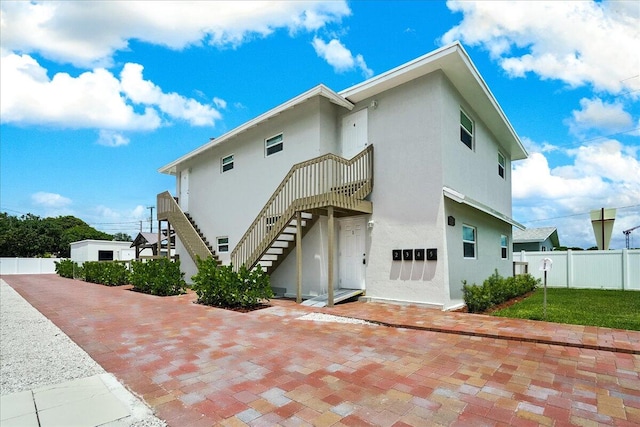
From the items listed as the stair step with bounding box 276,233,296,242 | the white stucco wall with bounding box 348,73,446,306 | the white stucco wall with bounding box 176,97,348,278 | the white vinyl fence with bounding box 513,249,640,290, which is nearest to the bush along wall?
the white stucco wall with bounding box 348,73,446,306

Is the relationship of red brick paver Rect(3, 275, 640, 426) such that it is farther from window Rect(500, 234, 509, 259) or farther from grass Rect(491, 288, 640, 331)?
window Rect(500, 234, 509, 259)

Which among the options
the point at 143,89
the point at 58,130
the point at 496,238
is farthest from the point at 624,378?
the point at 58,130

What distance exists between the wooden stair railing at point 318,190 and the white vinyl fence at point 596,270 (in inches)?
371

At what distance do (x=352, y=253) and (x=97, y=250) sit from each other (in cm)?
2501

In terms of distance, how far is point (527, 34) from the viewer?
33.2ft

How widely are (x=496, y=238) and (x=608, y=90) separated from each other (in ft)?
21.9

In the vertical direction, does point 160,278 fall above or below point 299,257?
below

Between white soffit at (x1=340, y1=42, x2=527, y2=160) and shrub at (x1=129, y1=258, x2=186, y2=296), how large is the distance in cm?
833

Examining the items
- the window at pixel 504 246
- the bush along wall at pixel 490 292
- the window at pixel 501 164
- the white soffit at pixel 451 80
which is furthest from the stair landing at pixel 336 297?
the window at pixel 501 164

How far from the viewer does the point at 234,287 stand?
8750 mm

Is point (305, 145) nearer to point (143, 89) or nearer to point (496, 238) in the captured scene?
point (143, 89)

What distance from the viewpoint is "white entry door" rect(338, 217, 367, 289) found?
9852 millimetres

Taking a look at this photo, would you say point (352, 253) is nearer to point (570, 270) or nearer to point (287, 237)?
point (287, 237)

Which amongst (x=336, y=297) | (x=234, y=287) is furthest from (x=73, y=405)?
(x=336, y=297)
